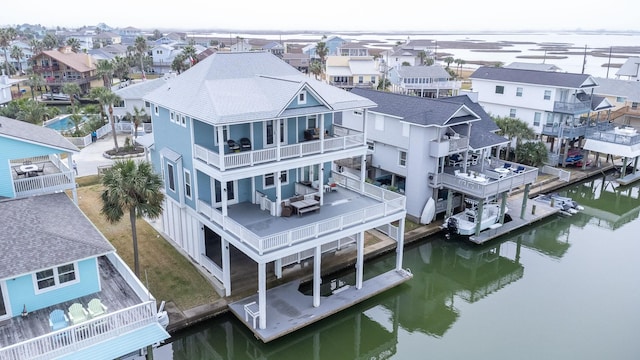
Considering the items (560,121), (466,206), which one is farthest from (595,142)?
(466,206)

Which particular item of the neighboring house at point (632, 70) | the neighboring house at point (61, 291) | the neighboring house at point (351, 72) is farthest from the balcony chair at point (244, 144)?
the neighboring house at point (632, 70)

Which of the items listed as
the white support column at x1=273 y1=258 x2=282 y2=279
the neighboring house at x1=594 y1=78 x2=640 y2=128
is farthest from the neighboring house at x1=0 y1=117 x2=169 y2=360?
the neighboring house at x1=594 y1=78 x2=640 y2=128

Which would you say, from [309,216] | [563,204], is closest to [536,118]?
[563,204]

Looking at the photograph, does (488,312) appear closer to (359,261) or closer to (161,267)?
(359,261)

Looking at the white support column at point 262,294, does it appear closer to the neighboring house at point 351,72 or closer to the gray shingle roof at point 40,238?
the gray shingle roof at point 40,238

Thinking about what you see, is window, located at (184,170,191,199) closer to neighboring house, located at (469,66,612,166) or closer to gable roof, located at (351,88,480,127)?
gable roof, located at (351,88,480,127)
